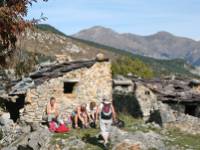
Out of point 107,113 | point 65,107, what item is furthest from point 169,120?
point 107,113

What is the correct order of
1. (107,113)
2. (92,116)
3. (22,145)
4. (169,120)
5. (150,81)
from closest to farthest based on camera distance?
1. (107,113)
2. (22,145)
3. (92,116)
4. (169,120)
5. (150,81)

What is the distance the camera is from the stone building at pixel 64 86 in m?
26.8

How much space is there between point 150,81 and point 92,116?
14.8 m

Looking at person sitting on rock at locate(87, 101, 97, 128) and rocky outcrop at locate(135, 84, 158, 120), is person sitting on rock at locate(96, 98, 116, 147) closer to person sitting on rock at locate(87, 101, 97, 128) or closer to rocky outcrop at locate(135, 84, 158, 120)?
person sitting on rock at locate(87, 101, 97, 128)

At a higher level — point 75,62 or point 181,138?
point 75,62

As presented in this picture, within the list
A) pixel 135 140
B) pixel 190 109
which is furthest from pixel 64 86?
pixel 190 109

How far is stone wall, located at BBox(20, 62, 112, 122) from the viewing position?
26719mm

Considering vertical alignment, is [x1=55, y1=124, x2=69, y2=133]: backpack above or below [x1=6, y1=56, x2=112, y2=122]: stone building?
below

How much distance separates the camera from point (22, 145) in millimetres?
21781

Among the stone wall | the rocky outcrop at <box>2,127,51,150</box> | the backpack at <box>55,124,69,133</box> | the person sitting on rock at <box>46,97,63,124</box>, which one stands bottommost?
the rocky outcrop at <box>2,127,51,150</box>

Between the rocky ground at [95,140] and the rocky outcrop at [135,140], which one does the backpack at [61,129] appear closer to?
the rocky ground at [95,140]

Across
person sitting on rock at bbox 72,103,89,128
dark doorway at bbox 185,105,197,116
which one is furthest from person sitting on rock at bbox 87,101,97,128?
dark doorway at bbox 185,105,197,116

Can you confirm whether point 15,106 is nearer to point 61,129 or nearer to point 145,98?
point 61,129

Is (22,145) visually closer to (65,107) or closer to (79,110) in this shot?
(79,110)
